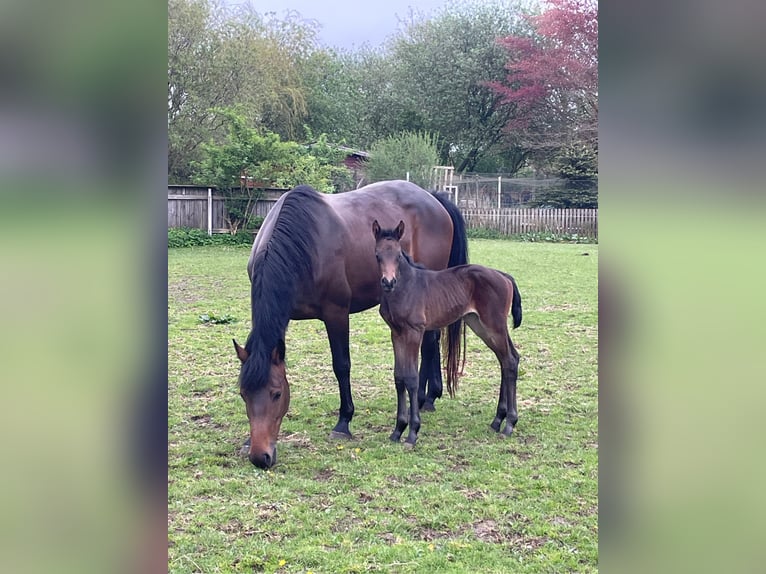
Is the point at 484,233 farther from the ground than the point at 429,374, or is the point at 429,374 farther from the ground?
the point at 484,233

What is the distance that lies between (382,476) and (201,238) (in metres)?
14.0

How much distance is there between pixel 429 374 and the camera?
205 inches

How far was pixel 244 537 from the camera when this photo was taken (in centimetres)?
303

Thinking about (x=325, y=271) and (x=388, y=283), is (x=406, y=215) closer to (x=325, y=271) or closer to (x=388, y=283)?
(x=325, y=271)

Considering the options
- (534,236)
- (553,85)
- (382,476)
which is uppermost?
(553,85)

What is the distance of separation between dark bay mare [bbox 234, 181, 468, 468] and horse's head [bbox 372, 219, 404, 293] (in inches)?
20.6

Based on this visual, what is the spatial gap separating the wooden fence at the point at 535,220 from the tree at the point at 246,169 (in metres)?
6.02

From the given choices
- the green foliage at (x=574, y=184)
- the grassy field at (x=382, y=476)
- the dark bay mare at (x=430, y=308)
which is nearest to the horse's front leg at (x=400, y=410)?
the dark bay mare at (x=430, y=308)

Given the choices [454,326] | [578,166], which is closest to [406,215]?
[454,326]

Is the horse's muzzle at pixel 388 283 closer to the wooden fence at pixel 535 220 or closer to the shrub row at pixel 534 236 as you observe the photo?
the shrub row at pixel 534 236

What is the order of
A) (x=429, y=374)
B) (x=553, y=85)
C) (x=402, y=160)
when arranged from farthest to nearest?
(x=553, y=85) < (x=402, y=160) < (x=429, y=374)
